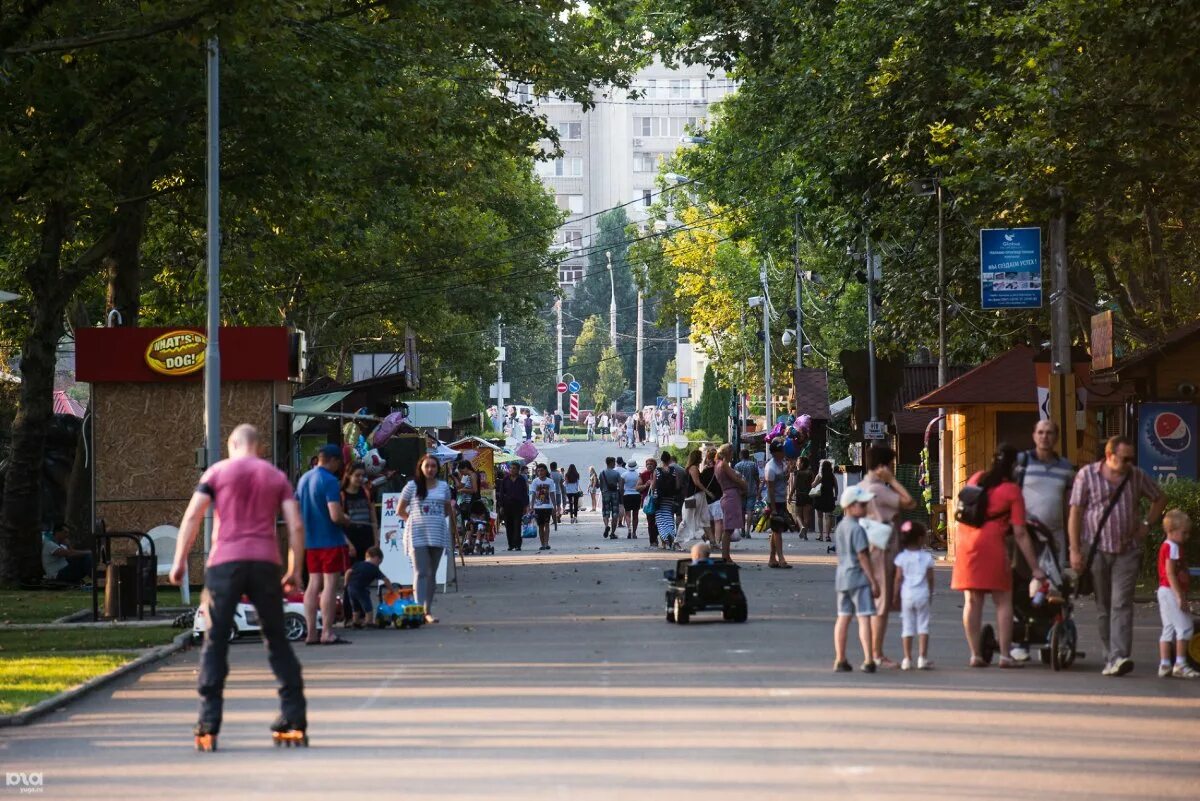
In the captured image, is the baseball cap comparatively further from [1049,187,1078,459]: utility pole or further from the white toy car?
[1049,187,1078,459]: utility pole

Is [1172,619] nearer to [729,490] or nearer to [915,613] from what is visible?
[915,613]

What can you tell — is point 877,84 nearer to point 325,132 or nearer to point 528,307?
point 325,132

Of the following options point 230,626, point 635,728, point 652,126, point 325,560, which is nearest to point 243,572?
point 230,626

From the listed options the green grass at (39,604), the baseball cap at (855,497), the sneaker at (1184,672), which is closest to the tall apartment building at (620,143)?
the green grass at (39,604)

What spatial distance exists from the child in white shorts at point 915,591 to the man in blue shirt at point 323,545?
17.5ft

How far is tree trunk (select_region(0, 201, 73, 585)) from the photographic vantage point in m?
28.4

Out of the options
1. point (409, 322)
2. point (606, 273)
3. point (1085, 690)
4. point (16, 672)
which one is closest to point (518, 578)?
point (16, 672)

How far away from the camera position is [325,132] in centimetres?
Answer: 2853

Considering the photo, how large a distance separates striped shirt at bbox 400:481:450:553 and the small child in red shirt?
809 cm

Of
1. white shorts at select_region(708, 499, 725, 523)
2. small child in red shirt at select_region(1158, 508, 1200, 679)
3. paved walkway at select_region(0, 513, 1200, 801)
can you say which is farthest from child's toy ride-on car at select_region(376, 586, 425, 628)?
white shorts at select_region(708, 499, 725, 523)

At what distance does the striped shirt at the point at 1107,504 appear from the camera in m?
14.9

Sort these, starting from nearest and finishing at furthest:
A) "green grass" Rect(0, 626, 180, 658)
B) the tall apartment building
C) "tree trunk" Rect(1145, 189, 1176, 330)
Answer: "green grass" Rect(0, 626, 180, 658), "tree trunk" Rect(1145, 189, 1176, 330), the tall apartment building

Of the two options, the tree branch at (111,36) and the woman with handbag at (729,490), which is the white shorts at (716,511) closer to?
the woman with handbag at (729,490)

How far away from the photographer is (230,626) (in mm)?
11125
